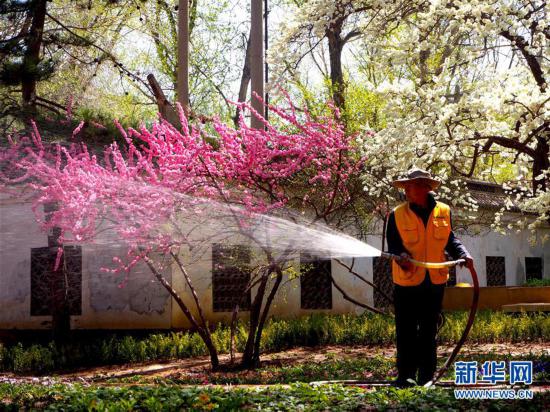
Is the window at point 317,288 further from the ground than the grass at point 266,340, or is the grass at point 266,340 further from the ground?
the window at point 317,288

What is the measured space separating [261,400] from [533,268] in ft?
62.7

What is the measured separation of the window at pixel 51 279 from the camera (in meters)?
14.4

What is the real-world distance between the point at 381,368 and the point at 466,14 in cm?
491

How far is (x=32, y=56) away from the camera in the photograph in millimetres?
15195

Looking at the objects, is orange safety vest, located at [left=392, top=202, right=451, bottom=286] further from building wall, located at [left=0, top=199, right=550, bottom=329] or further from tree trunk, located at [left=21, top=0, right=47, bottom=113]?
tree trunk, located at [left=21, top=0, right=47, bottom=113]

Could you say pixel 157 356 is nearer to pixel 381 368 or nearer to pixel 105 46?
pixel 381 368

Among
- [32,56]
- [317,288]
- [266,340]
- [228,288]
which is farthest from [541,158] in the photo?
[32,56]

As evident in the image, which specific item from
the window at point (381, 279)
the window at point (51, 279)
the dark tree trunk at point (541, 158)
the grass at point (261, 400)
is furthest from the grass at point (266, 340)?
the grass at point (261, 400)

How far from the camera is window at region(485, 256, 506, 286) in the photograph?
2191 cm

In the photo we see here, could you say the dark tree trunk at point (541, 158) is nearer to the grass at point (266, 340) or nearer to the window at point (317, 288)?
the grass at point (266, 340)

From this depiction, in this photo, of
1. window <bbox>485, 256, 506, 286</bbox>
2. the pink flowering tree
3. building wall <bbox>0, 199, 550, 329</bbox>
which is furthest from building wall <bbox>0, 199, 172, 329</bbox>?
window <bbox>485, 256, 506, 286</bbox>

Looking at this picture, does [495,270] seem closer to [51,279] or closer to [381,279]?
[381,279]

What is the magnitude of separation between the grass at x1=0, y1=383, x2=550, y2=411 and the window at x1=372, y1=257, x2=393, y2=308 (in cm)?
1151

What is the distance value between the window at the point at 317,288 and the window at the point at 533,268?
334 inches
